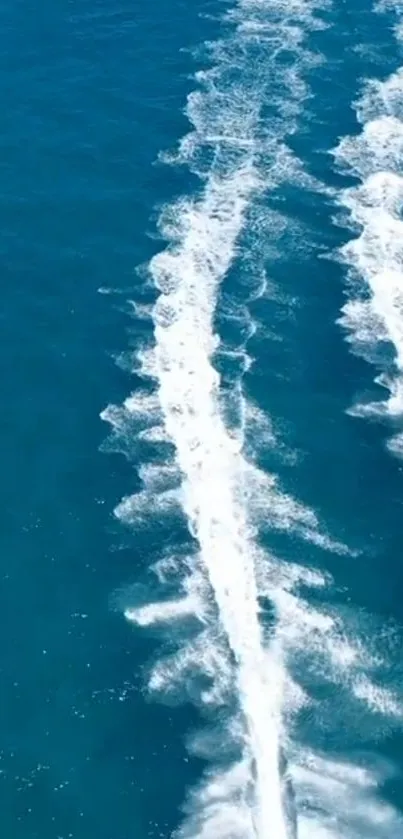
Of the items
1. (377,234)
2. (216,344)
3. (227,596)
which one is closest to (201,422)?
(216,344)

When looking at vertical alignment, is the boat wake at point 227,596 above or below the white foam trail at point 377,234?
below

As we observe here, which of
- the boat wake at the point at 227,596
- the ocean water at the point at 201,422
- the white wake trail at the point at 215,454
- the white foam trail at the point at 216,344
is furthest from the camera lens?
the white foam trail at the point at 216,344

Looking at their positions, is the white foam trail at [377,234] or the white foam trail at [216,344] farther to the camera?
the white foam trail at [377,234]

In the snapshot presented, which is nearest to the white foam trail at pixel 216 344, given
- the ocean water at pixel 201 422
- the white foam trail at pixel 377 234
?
the ocean water at pixel 201 422

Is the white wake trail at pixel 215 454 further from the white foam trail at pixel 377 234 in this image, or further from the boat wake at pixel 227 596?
the white foam trail at pixel 377 234

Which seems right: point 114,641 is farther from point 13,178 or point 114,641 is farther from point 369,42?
point 369,42

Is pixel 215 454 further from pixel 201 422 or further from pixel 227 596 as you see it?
pixel 227 596

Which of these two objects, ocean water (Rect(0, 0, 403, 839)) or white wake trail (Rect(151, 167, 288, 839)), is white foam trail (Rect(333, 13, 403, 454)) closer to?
ocean water (Rect(0, 0, 403, 839))

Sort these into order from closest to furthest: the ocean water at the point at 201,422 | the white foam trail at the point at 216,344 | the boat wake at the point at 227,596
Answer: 1. the boat wake at the point at 227,596
2. the ocean water at the point at 201,422
3. the white foam trail at the point at 216,344
